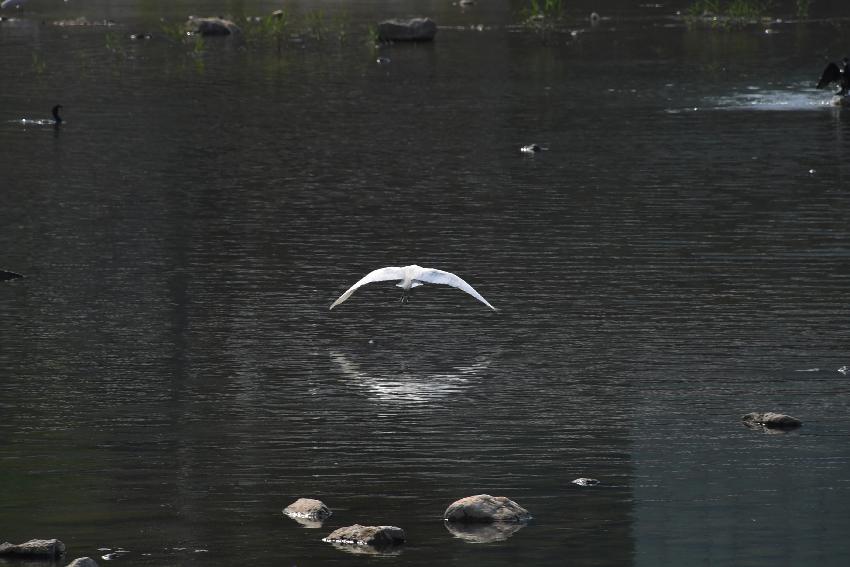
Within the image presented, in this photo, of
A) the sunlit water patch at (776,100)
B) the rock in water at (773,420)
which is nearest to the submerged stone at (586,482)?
the rock in water at (773,420)

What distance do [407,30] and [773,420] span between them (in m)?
58.4

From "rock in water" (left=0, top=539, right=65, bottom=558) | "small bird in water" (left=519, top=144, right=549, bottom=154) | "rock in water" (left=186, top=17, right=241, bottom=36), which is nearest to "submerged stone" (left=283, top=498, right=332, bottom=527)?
"rock in water" (left=0, top=539, right=65, bottom=558)

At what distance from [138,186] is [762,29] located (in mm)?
48949

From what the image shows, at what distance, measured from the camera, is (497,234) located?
31109mm

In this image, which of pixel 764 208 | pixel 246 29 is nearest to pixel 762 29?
pixel 246 29

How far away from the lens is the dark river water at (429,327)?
621 inches

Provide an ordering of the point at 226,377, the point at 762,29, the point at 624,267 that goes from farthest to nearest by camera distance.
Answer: the point at 762,29 → the point at 624,267 → the point at 226,377

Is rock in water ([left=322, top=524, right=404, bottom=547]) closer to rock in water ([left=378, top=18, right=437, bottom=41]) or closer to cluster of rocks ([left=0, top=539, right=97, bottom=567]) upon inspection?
cluster of rocks ([left=0, top=539, right=97, bottom=567])

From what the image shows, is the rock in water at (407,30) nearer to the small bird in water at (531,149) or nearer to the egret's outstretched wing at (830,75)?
the egret's outstretched wing at (830,75)

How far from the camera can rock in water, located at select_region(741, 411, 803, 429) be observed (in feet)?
60.7

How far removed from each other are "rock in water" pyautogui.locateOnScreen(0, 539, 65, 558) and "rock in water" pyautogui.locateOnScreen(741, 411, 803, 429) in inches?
303

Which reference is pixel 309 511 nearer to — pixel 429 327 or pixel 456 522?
pixel 456 522

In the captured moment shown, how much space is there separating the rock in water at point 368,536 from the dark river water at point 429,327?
148 mm

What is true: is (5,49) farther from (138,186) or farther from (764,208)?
(764,208)
